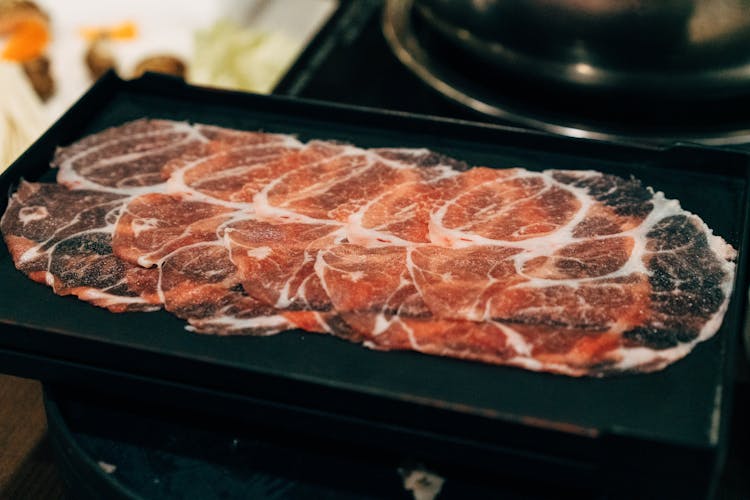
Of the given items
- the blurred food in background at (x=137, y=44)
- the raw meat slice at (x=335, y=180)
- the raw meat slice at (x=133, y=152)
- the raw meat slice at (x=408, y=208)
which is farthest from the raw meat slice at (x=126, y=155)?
the blurred food in background at (x=137, y=44)

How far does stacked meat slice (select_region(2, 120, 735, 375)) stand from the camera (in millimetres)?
1184

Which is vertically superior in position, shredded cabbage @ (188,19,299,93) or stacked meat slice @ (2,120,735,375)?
stacked meat slice @ (2,120,735,375)

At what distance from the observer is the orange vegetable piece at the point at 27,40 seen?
9.73 ft

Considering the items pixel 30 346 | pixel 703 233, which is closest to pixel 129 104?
pixel 30 346

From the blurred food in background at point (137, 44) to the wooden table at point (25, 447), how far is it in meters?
1.36

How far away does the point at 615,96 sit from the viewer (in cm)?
183

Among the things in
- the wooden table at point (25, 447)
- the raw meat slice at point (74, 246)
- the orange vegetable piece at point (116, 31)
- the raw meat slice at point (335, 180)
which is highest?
the raw meat slice at point (335, 180)

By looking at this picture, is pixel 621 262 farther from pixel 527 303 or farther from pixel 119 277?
pixel 119 277

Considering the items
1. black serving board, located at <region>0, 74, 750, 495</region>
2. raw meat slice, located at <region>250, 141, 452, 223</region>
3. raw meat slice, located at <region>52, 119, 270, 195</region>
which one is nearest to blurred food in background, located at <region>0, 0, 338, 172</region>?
raw meat slice, located at <region>52, 119, 270, 195</region>

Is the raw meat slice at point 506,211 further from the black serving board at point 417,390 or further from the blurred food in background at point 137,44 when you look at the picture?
the blurred food in background at point 137,44

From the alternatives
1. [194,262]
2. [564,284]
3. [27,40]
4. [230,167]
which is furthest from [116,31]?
[564,284]

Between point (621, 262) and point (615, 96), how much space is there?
0.69 m

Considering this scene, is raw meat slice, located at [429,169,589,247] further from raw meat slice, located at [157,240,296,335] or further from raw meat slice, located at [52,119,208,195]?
raw meat slice, located at [52,119,208,195]

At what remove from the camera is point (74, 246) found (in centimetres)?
141
